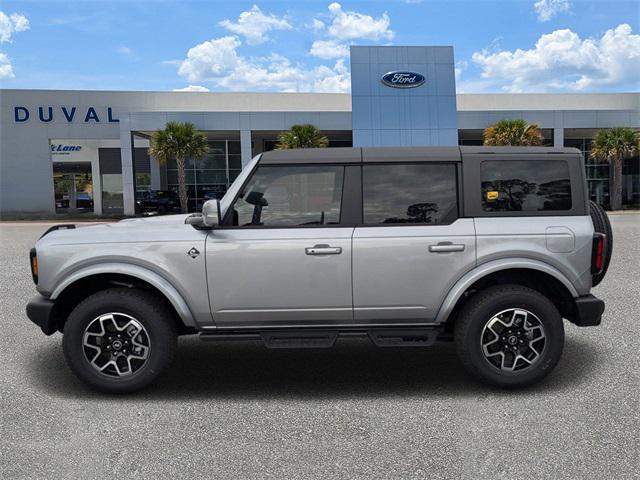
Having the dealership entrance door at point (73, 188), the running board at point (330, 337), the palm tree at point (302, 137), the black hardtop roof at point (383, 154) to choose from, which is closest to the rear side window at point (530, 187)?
the black hardtop roof at point (383, 154)

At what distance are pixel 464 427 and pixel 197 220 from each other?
98.5 inches

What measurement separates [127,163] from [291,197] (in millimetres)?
30708

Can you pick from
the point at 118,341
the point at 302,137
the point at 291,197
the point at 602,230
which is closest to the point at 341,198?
the point at 291,197

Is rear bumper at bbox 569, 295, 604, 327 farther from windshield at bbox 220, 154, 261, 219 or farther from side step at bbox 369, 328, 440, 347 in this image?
windshield at bbox 220, 154, 261, 219

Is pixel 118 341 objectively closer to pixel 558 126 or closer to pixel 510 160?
pixel 510 160

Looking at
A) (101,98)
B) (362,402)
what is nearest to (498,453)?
(362,402)

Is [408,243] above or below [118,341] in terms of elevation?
above

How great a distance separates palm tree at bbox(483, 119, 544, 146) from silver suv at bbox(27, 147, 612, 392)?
94.3ft

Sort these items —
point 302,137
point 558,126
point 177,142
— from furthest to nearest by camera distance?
point 558,126, point 302,137, point 177,142

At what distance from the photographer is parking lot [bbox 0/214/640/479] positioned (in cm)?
320

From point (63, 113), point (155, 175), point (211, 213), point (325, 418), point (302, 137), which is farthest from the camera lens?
point (155, 175)

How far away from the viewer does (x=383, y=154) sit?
4422mm

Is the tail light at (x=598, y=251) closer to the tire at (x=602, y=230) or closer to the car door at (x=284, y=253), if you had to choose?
the tire at (x=602, y=230)

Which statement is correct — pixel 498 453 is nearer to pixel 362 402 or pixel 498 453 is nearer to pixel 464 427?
pixel 464 427
